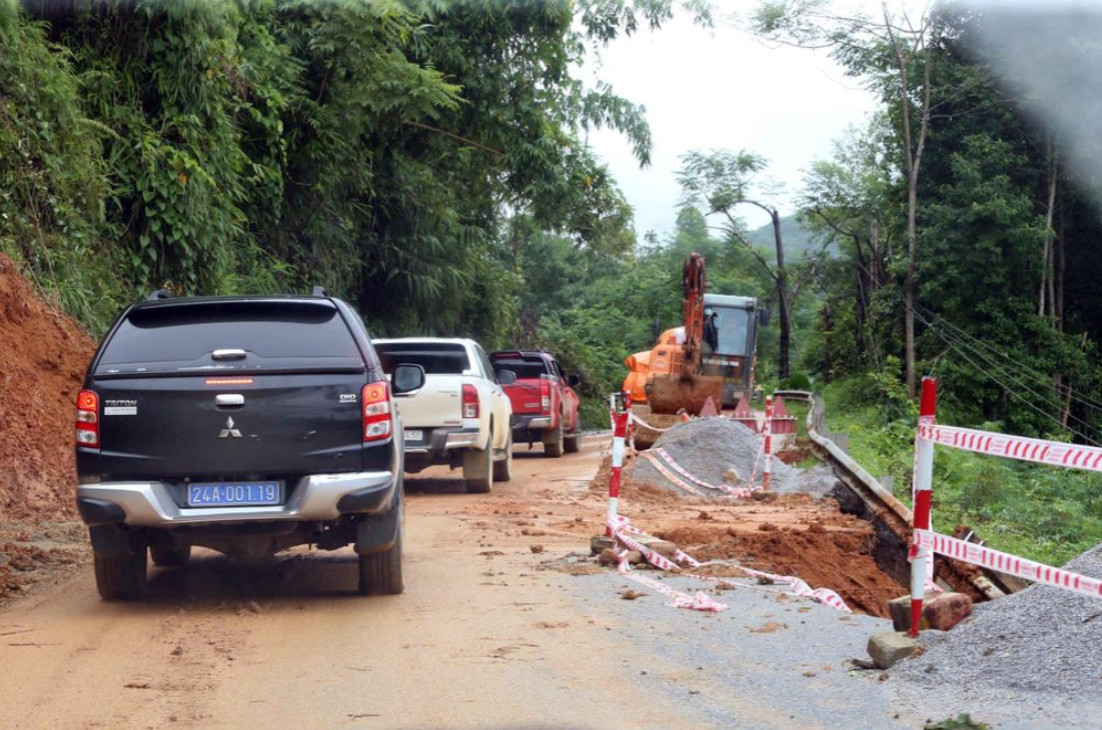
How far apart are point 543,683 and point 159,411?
294 cm

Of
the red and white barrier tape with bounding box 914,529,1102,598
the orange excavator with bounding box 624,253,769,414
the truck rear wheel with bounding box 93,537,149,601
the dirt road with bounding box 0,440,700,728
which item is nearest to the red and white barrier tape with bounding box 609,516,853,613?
the dirt road with bounding box 0,440,700,728

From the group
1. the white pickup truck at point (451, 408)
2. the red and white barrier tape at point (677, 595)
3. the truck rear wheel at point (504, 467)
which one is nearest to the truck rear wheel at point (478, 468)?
the white pickup truck at point (451, 408)

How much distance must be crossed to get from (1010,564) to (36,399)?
1086 centimetres

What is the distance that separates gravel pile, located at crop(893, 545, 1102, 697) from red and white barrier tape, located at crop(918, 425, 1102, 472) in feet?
2.52

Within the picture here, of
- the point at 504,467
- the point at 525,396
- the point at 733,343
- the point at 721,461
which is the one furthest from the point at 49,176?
the point at 733,343

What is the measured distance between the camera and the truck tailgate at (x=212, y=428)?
7.73 meters

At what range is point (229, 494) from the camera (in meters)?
Result: 7.80

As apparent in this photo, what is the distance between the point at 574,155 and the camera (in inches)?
1072

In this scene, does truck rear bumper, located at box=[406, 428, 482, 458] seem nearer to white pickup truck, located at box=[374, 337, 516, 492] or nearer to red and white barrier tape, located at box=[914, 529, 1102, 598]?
white pickup truck, located at box=[374, 337, 516, 492]

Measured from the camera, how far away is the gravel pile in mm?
5719

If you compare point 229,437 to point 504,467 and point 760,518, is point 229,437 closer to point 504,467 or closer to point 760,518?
point 760,518

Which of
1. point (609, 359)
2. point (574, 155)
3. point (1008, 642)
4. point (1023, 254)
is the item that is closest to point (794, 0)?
point (1023, 254)

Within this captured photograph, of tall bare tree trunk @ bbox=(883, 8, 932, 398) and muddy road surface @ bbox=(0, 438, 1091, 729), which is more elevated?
tall bare tree trunk @ bbox=(883, 8, 932, 398)

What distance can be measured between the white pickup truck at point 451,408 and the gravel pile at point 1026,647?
30.7 ft
